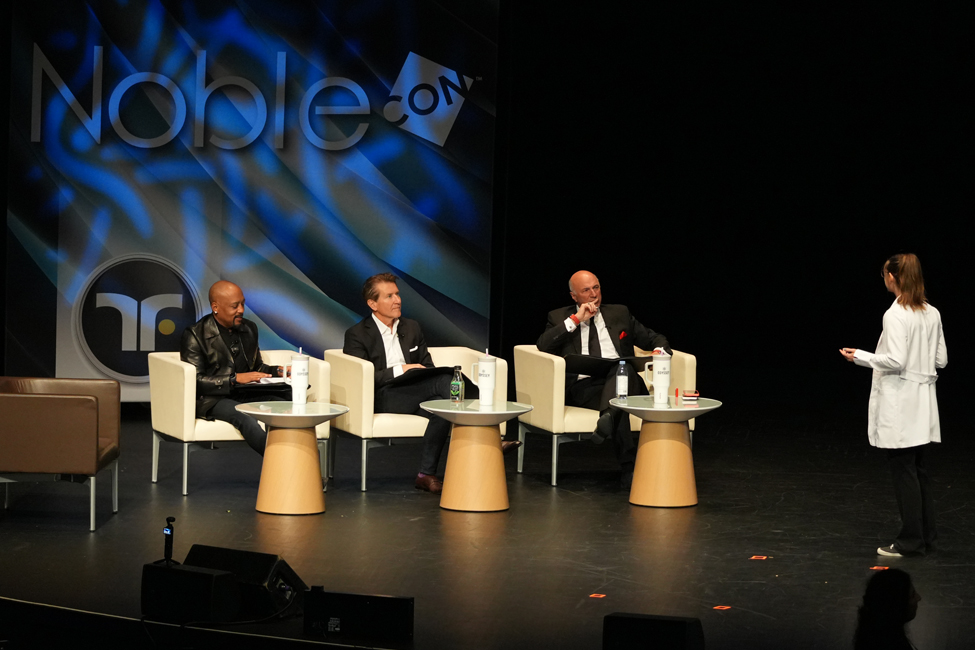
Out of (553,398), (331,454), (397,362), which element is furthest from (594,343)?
(331,454)

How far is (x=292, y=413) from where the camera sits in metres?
5.53

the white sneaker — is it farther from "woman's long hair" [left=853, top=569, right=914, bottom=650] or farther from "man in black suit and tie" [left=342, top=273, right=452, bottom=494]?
"woman's long hair" [left=853, top=569, right=914, bottom=650]

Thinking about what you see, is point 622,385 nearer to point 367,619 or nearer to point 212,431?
point 212,431

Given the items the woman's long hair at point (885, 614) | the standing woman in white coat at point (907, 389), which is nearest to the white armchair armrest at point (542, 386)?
the standing woman in white coat at point (907, 389)

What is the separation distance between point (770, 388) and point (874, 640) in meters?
8.43

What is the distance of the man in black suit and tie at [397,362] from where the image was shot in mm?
6145

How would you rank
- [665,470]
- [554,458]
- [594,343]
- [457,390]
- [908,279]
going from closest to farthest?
[908,279] < [665,470] < [457,390] < [554,458] < [594,343]

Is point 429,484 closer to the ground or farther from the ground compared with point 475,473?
closer to the ground

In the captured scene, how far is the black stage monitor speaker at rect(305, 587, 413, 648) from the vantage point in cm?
356

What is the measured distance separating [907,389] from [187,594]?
2.85 meters

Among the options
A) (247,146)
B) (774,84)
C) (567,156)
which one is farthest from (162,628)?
(774,84)

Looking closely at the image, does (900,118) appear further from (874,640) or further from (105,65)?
(874,640)

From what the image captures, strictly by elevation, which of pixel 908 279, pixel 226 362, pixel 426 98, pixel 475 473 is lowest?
pixel 475 473

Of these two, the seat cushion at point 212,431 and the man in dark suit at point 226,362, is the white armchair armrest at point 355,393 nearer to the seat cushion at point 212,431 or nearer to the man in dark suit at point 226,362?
the man in dark suit at point 226,362
